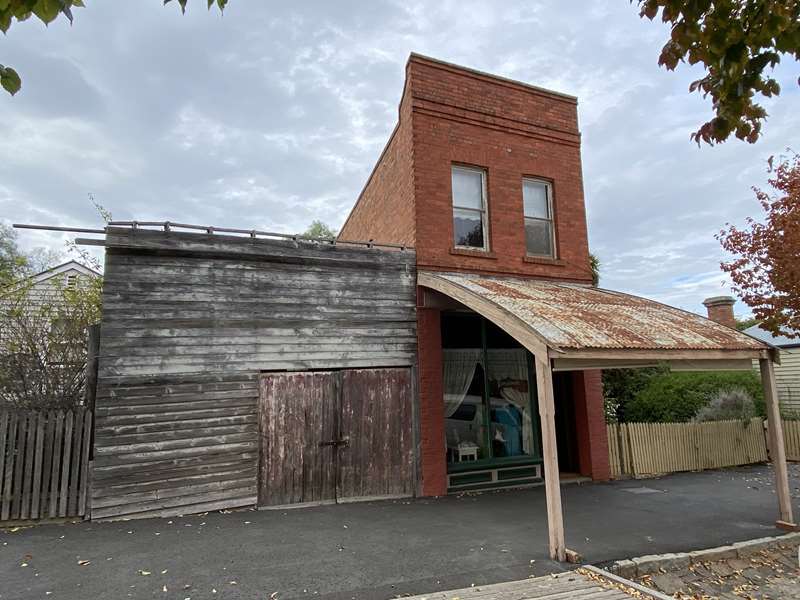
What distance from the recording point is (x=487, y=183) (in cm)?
1039

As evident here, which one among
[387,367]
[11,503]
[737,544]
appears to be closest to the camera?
[737,544]

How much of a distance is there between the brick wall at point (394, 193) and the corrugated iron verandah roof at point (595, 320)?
1496 millimetres

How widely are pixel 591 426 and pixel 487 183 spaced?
5.44 metres

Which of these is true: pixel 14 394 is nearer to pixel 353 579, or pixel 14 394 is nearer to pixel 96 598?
pixel 96 598

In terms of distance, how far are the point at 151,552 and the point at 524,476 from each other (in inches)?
261

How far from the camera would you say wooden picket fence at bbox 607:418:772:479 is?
10.9 metres

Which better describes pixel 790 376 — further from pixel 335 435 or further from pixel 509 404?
pixel 335 435

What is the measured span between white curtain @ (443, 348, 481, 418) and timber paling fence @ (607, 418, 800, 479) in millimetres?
3556

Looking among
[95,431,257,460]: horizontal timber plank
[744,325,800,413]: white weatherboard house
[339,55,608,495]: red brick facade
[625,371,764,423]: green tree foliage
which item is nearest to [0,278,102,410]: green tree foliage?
[95,431,257,460]: horizontal timber plank

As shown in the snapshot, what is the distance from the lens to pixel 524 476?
385 inches

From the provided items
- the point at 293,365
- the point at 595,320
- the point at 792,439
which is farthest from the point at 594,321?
the point at 792,439

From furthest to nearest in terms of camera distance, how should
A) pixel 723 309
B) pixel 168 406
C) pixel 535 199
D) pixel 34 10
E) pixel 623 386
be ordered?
pixel 723 309 < pixel 623 386 < pixel 535 199 < pixel 168 406 < pixel 34 10

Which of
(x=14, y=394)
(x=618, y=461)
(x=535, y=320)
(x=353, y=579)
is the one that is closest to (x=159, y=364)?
(x=14, y=394)

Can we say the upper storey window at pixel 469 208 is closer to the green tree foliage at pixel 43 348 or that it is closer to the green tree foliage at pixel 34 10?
the green tree foliage at pixel 43 348
